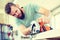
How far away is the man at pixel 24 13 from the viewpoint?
103 centimetres

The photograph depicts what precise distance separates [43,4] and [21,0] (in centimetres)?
19

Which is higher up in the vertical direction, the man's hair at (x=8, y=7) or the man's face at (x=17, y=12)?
the man's hair at (x=8, y=7)

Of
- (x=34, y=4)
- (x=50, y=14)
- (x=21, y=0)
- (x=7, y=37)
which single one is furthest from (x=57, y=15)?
(x=7, y=37)

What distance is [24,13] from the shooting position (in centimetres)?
105

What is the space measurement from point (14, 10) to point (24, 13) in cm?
9

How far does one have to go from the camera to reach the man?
103 centimetres

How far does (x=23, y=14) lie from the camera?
3.43 feet

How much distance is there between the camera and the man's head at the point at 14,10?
103 centimetres

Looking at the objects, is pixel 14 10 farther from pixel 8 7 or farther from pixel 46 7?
pixel 46 7

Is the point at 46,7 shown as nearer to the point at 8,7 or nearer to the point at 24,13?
the point at 24,13

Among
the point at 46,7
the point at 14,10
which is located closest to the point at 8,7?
the point at 14,10

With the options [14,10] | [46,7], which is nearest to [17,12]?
[14,10]

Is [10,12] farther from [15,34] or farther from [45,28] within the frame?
[45,28]

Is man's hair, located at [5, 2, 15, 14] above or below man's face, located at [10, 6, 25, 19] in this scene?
above
